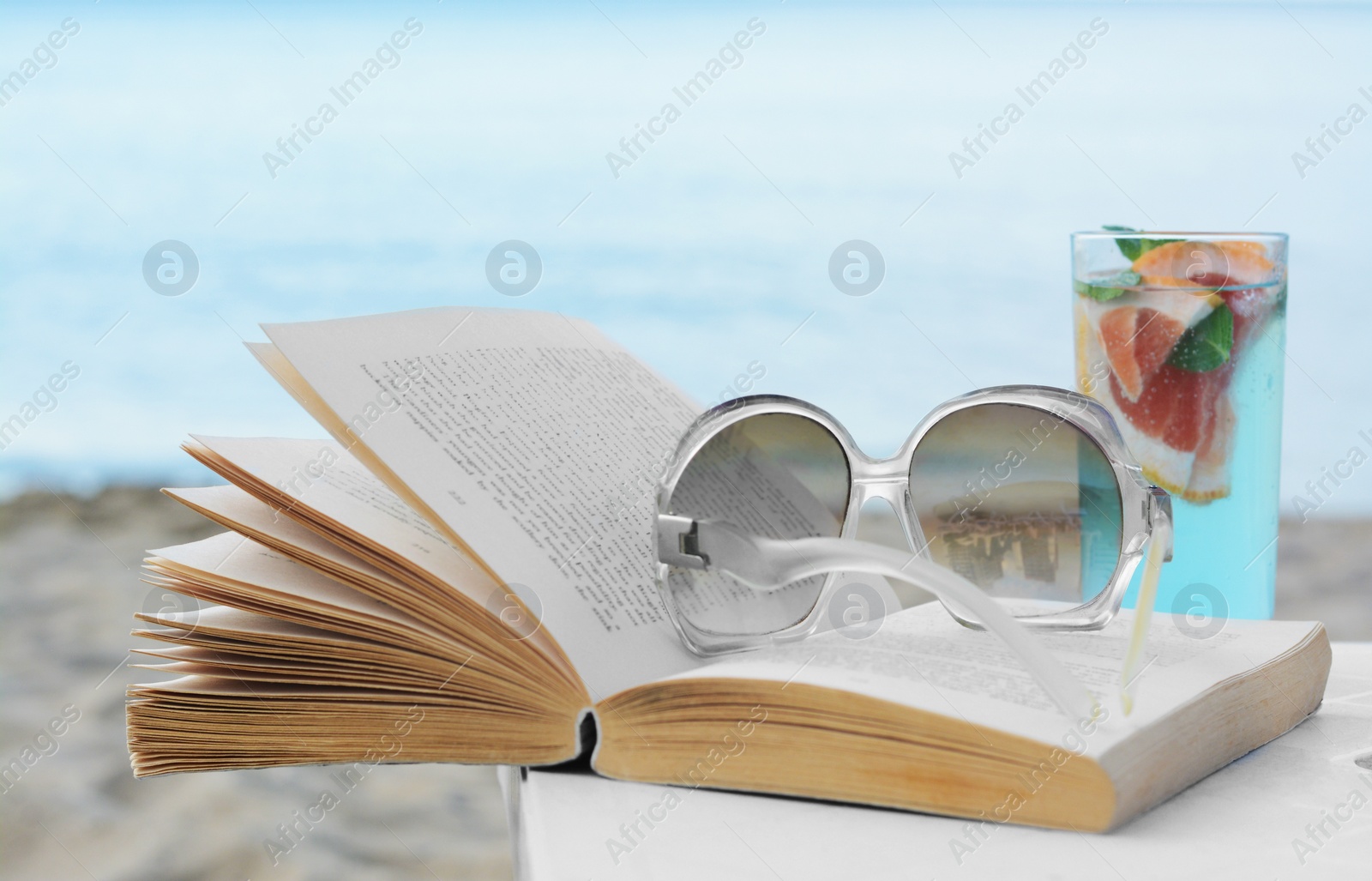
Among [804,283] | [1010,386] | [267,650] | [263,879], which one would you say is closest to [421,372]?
[267,650]

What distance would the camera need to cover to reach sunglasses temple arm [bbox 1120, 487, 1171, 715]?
1.33 ft

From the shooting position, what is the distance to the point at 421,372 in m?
0.54

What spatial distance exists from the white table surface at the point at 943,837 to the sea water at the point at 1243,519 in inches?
5.6

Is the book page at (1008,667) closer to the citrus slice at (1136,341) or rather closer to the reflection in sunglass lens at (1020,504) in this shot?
the reflection in sunglass lens at (1020,504)

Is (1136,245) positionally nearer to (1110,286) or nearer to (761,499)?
(1110,286)

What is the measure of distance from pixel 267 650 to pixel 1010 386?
1.27 feet

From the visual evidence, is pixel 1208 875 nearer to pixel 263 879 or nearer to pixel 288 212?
pixel 263 879

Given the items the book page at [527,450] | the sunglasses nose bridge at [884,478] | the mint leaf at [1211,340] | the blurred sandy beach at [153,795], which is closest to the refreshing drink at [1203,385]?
the mint leaf at [1211,340]

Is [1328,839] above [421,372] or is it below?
below

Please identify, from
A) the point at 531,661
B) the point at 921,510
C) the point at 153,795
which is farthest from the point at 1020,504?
the point at 153,795

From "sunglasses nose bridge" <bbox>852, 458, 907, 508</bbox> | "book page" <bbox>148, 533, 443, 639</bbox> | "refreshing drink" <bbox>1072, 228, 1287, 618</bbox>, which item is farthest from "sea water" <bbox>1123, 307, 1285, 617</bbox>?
"book page" <bbox>148, 533, 443, 639</bbox>

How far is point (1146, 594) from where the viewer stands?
452mm

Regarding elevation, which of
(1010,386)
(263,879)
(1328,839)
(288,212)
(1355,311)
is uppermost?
(288,212)

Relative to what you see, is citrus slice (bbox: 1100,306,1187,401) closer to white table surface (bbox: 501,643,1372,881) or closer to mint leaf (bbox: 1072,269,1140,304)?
mint leaf (bbox: 1072,269,1140,304)
